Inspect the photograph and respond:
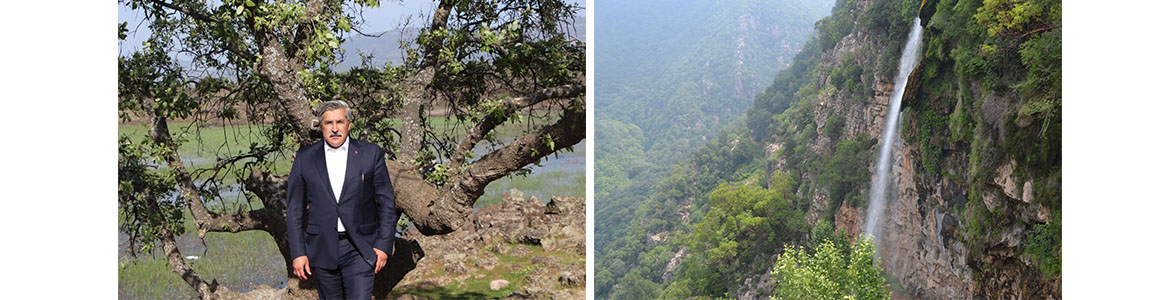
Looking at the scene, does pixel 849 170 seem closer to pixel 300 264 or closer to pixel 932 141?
pixel 932 141

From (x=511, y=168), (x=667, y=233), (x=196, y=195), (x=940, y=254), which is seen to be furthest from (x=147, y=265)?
(x=667, y=233)

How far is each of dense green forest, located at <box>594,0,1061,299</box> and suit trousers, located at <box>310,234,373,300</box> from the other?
3360mm

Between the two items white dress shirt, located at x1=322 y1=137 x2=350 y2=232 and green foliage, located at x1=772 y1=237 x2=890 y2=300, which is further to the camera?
green foliage, located at x1=772 y1=237 x2=890 y2=300

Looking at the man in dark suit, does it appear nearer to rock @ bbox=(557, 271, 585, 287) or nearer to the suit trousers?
the suit trousers

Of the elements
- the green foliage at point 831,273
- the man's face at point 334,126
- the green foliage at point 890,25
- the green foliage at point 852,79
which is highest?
the green foliage at point 890,25

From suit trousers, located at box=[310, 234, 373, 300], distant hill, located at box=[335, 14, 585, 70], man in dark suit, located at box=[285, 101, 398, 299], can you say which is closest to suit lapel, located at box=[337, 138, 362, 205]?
man in dark suit, located at box=[285, 101, 398, 299]

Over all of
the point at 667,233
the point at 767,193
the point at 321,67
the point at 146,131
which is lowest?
the point at 667,233

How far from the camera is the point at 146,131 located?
3.93 metres

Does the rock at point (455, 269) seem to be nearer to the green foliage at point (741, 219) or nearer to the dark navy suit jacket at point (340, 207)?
the dark navy suit jacket at point (340, 207)

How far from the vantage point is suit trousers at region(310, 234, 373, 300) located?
115 inches

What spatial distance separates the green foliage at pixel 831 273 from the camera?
4902 millimetres

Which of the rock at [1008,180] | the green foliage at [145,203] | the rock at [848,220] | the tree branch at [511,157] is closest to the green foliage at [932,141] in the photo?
the rock at [1008,180]

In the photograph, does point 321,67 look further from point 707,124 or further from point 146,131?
point 707,124

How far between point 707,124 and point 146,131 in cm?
544
